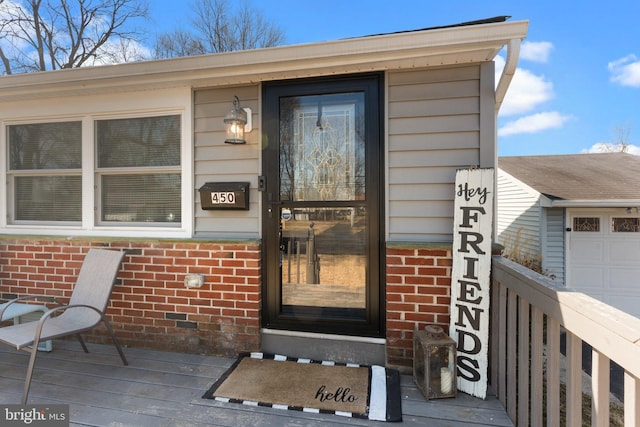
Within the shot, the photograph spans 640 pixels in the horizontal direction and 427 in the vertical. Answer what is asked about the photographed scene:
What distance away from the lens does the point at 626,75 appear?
21484mm

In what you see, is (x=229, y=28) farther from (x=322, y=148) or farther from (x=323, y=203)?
(x=323, y=203)

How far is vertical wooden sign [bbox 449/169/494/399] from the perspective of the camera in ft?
7.09

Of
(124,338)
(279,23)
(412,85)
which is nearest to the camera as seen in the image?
(412,85)

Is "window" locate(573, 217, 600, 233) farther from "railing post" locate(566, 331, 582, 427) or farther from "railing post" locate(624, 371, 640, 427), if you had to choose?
"railing post" locate(624, 371, 640, 427)

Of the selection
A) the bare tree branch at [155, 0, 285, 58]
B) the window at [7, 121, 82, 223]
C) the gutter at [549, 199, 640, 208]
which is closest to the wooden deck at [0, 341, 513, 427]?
the window at [7, 121, 82, 223]

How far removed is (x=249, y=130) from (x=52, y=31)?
28.8ft

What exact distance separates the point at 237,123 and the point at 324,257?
125 cm

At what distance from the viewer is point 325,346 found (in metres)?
2.64

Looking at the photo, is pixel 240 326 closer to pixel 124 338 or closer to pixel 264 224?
pixel 264 224

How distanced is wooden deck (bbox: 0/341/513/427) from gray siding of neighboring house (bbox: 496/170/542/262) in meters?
5.31

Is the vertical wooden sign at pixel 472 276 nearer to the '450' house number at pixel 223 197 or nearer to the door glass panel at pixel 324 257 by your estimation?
the door glass panel at pixel 324 257

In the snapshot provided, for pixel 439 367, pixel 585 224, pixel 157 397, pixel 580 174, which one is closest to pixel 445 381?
pixel 439 367

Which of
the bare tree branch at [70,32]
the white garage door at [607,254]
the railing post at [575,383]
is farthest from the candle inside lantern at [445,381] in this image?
the bare tree branch at [70,32]

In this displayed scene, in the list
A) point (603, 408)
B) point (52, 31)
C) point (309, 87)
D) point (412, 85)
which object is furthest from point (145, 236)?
point (52, 31)
